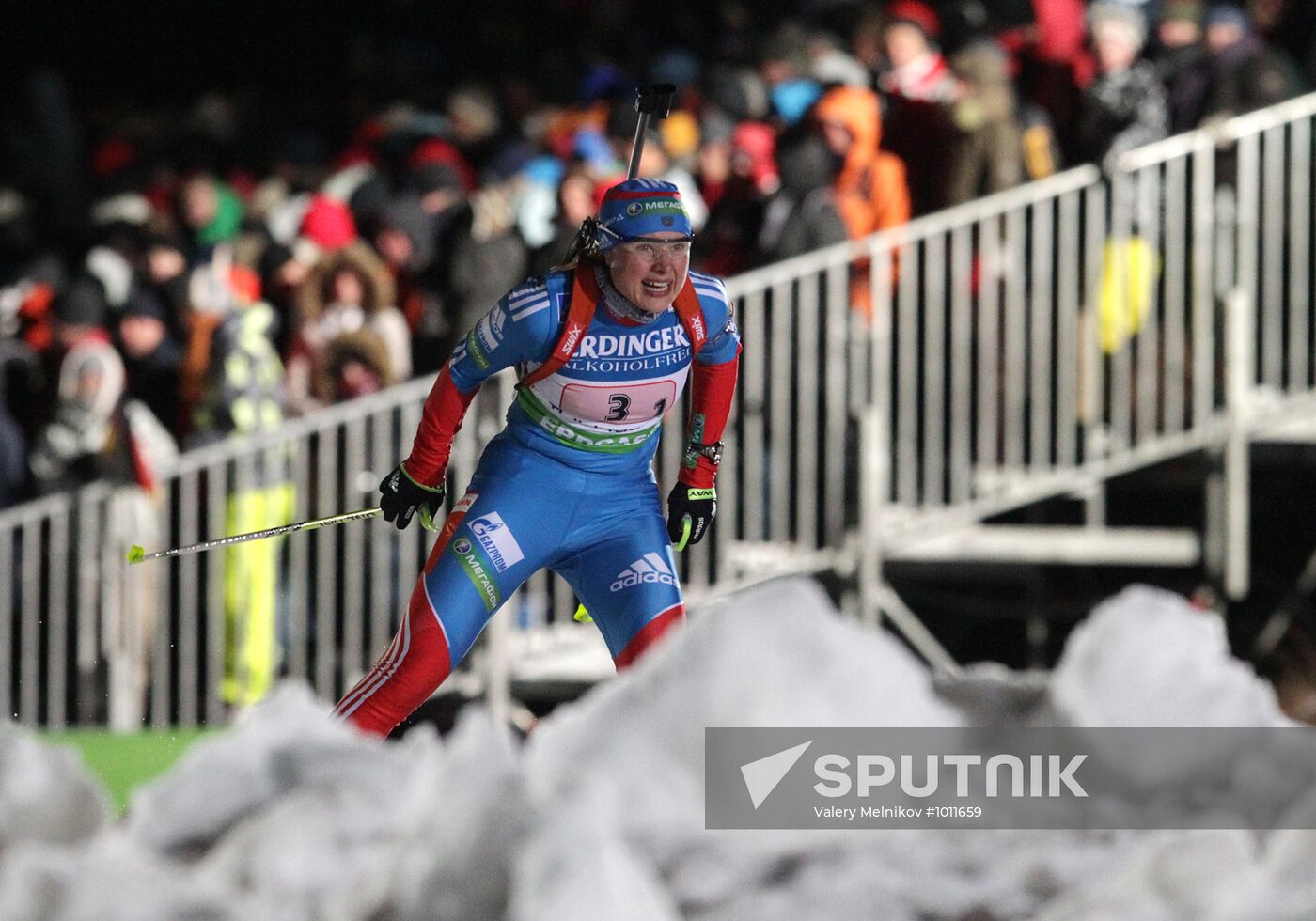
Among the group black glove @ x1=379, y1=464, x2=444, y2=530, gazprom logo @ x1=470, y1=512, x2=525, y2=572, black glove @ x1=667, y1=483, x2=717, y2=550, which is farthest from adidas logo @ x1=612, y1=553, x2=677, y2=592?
black glove @ x1=379, y1=464, x2=444, y2=530

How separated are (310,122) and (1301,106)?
26.4 ft

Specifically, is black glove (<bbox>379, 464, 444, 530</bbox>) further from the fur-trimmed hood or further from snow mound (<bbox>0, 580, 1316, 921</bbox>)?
the fur-trimmed hood

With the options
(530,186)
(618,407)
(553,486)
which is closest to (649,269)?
(618,407)

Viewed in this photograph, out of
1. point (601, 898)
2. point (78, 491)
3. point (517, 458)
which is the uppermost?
point (601, 898)

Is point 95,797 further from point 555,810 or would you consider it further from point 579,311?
point 579,311

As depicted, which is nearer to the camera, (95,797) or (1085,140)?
(95,797)

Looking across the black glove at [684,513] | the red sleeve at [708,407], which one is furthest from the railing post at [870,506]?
the black glove at [684,513]

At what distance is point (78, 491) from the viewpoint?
949 cm

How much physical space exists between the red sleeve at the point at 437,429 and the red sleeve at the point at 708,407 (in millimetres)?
738

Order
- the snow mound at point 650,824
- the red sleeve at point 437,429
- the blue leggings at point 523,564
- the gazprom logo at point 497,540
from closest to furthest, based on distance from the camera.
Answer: the snow mound at point 650,824, the blue leggings at point 523,564, the gazprom logo at point 497,540, the red sleeve at point 437,429

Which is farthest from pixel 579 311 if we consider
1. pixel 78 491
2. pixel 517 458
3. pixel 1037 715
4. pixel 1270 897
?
pixel 78 491

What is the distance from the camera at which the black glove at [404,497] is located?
6.05 m

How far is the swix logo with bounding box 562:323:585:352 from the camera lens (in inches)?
225

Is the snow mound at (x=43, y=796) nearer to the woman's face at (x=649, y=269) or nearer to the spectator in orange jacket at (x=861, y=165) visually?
the woman's face at (x=649, y=269)
